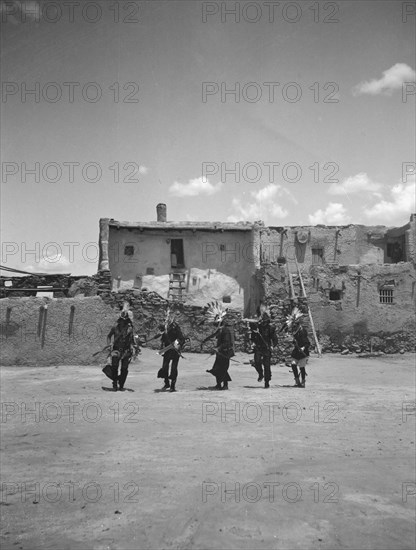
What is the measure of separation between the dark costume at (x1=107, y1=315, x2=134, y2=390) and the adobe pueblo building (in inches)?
385

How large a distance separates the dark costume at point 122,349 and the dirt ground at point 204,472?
0.67 meters

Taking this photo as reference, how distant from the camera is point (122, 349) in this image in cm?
977

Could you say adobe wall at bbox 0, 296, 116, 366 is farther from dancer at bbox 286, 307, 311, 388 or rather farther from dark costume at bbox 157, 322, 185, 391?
dancer at bbox 286, 307, 311, 388

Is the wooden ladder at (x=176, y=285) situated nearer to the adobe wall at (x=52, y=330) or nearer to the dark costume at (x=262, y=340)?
the adobe wall at (x=52, y=330)

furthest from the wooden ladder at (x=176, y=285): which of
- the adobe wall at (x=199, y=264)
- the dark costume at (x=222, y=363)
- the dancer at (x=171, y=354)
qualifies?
the dancer at (x=171, y=354)

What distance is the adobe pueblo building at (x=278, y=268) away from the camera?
939 inches

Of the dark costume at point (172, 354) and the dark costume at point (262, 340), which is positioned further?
the dark costume at point (262, 340)

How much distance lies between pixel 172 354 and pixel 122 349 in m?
1.05

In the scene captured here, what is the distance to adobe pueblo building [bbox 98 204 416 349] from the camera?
23.8m

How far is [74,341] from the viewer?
12812 mm

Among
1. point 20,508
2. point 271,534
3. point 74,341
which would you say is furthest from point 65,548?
point 74,341

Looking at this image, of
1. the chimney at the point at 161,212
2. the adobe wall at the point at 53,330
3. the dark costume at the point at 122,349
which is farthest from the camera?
the chimney at the point at 161,212

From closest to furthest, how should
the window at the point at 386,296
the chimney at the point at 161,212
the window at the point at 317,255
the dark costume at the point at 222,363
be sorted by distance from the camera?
the dark costume at the point at 222,363 → the window at the point at 386,296 → the chimney at the point at 161,212 → the window at the point at 317,255

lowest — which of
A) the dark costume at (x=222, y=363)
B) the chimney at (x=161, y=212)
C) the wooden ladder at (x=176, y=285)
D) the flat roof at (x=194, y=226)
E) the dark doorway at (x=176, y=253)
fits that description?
the dark costume at (x=222, y=363)
